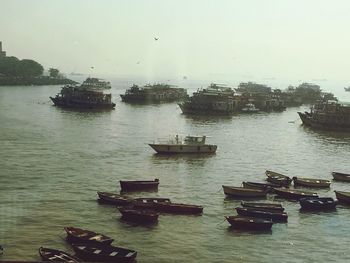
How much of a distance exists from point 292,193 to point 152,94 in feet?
413

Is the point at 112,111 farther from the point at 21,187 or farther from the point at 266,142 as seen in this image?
the point at 21,187

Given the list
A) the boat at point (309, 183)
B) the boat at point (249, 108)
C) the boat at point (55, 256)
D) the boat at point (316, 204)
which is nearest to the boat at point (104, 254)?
the boat at point (55, 256)

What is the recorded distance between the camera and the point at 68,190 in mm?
45688

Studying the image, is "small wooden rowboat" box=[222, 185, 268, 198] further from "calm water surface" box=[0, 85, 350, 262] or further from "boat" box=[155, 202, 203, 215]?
"boat" box=[155, 202, 203, 215]

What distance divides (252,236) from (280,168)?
27.8 meters

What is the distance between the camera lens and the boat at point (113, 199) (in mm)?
40781

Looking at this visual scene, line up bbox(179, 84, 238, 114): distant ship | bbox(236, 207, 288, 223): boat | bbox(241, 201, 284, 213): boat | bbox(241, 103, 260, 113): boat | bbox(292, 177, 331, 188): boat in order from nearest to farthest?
bbox(236, 207, 288, 223): boat
bbox(241, 201, 284, 213): boat
bbox(292, 177, 331, 188): boat
bbox(179, 84, 238, 114): distant ship
bbox(241, 103, 260, 113): boat

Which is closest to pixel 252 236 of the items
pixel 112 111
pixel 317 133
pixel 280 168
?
pixel 280 168

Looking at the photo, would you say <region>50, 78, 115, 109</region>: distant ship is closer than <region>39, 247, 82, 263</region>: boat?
No

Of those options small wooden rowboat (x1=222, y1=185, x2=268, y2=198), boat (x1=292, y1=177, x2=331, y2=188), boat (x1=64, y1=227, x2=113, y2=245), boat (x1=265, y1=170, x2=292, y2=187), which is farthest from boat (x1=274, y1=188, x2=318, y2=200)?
boat (x1=64, y1=227, x2=113, y2=245)

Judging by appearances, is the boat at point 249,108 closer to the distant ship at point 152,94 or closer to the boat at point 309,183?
the distant ship at point 152,94

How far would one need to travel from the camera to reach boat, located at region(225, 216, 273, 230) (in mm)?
36344

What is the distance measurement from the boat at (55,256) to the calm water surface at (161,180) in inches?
74.6

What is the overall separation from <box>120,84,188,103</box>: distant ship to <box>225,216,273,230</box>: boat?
12706cm
